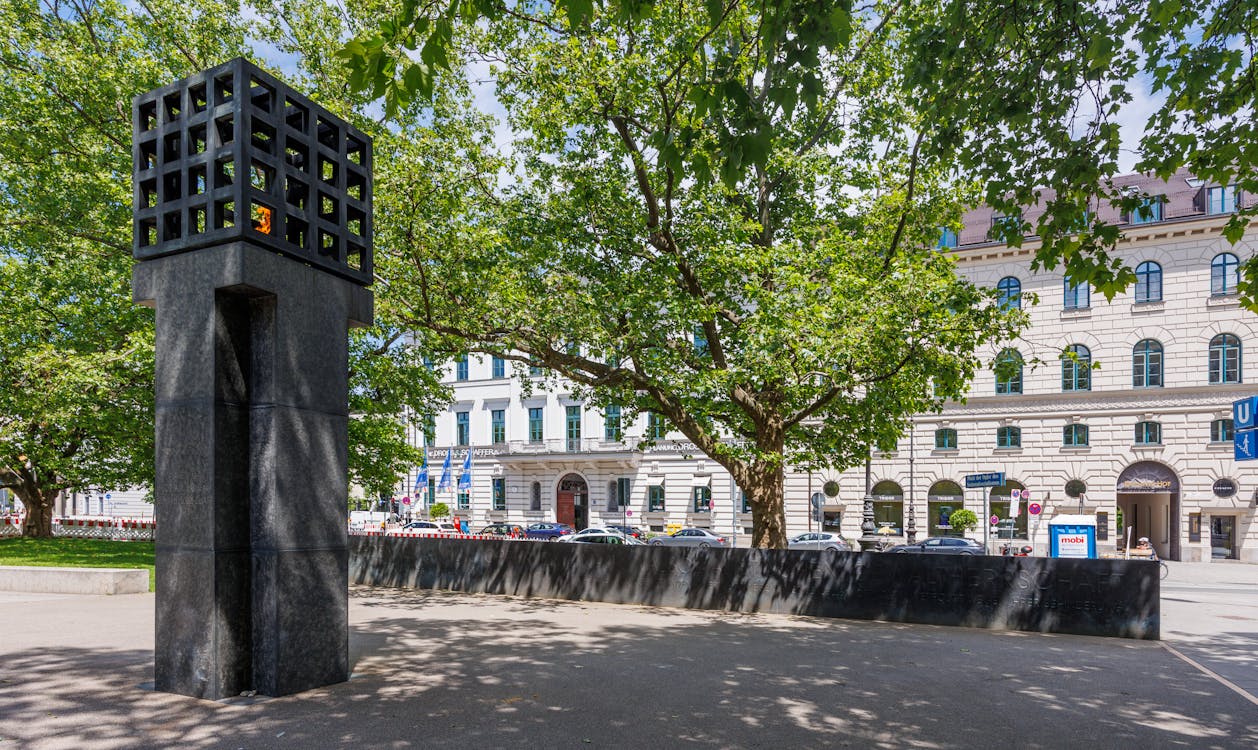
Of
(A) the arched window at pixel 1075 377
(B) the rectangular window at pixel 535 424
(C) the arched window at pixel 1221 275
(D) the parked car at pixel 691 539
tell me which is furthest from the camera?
(B) the rectangular window at pixel 535 424

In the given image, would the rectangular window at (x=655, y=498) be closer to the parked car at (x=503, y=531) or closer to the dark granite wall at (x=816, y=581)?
the parked car at (x=503, y=531)

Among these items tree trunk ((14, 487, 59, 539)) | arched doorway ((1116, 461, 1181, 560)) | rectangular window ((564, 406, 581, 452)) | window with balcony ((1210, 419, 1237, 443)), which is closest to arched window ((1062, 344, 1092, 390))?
arched doorway ((1116, 461, 1181, 560))

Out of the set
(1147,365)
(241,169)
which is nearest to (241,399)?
(241,169)

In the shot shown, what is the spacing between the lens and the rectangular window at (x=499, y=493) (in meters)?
55.8

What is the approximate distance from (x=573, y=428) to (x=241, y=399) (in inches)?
1806

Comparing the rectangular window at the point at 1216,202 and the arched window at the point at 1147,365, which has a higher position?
the rectangular window at the point at 1216,202

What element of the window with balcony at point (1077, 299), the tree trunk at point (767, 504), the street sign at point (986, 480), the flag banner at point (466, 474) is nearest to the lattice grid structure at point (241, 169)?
the tree trunk at point (767, 504)

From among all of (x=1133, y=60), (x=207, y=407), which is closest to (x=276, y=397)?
(x=207, y=407)

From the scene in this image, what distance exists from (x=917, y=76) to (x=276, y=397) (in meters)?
7.21

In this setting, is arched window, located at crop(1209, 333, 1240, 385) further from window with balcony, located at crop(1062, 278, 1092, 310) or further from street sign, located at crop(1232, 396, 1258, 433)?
street sign, located at crop(1232, 396, 1258, 433)

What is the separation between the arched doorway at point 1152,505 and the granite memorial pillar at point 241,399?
128 feet

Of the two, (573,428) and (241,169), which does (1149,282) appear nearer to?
(573,428)

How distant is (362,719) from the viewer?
22.6 feet

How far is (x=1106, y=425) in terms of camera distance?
4003 centimetres
